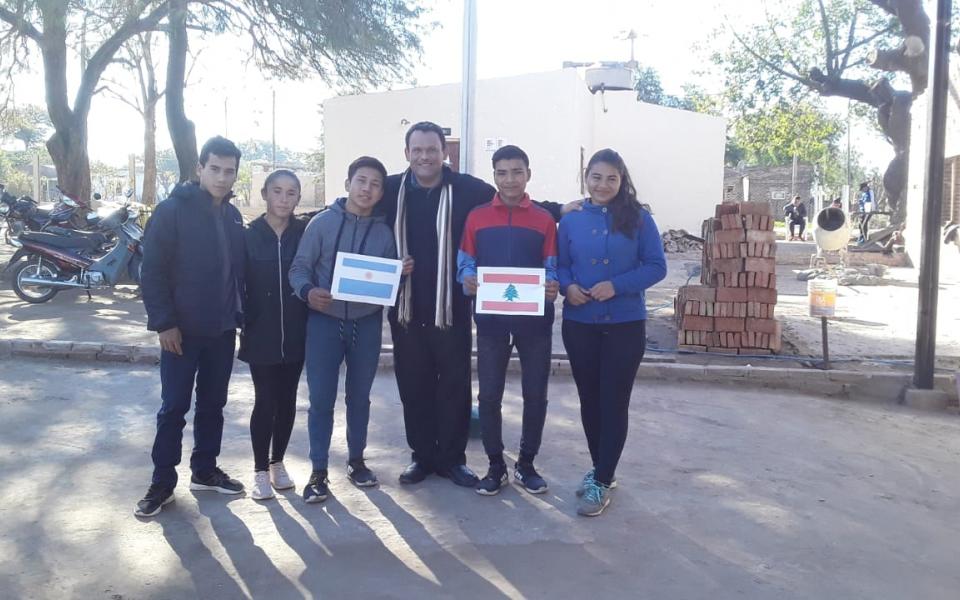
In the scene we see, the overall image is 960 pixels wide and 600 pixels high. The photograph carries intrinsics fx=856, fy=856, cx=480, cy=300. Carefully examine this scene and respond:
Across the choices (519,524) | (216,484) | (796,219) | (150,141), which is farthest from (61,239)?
(796,219)

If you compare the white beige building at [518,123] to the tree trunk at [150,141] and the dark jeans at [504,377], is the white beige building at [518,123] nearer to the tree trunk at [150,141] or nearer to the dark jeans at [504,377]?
the tree trunk at [150,141]

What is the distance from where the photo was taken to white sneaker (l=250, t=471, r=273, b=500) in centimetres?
451

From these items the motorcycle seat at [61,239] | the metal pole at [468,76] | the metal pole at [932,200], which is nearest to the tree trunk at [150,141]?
the motorcycle seat at [61,239]

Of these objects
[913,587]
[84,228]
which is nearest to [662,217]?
[84,228]

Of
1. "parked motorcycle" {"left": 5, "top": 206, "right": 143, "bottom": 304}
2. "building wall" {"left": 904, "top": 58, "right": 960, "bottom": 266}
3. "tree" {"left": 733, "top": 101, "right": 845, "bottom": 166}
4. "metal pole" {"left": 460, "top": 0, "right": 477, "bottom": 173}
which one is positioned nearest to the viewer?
"metal pole" {"left": 460, "top": 0, "right": 477, "bottom": 173}

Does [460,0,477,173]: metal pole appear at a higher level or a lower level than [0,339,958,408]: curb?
higher

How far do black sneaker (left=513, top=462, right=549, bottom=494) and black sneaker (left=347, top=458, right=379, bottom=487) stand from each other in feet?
2.62

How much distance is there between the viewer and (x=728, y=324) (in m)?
8.67

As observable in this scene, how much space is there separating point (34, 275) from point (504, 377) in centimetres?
936

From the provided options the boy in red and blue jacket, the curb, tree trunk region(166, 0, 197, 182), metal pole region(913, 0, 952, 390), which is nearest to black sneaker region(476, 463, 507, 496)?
the boy in red and blue jacket

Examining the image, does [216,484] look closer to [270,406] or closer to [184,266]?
[270,406]

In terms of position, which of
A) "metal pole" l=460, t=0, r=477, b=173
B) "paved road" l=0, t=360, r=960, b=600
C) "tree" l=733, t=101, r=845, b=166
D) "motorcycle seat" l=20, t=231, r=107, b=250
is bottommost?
"paved road" l=0, t=360, r=960, b=600

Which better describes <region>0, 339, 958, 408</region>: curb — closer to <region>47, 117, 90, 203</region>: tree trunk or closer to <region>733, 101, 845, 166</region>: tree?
<region>47, 117, 90, 203</region>: tree trunk

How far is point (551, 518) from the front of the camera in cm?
431
